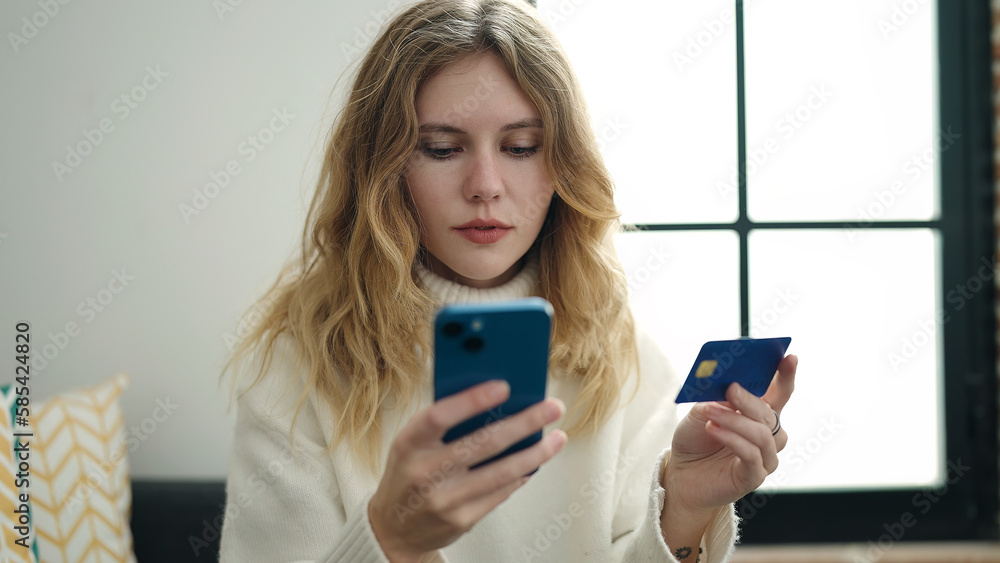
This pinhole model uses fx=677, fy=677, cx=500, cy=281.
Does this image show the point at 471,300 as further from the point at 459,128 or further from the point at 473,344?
the point at 473,344

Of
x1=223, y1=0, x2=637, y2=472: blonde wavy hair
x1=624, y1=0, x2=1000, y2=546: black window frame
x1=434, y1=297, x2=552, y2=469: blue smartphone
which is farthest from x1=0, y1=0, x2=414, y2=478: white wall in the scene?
x1=624, y1=0, x2=1000, y2=546: black window frame

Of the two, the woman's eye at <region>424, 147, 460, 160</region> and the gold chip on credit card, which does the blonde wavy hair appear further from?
the gold chip on credit card

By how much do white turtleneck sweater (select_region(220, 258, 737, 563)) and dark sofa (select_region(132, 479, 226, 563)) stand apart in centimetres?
49

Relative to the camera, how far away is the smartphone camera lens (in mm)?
636

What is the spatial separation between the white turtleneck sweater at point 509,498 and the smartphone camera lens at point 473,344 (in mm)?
546

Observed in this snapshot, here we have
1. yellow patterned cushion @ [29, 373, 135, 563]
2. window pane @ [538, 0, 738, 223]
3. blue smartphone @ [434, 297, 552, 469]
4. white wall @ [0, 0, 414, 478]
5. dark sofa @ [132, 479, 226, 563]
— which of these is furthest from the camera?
window pane @ [538, 0, 738, 223]

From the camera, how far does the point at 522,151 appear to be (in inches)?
44.3

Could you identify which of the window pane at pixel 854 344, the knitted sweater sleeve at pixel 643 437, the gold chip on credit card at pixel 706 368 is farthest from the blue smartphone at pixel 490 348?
the window pane at pixel 854 344

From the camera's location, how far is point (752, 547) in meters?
1.98

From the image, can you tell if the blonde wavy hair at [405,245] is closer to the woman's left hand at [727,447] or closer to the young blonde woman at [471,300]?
the young blonde woman at [471,300]

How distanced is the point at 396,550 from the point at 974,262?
200cm

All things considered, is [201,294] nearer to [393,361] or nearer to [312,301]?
[312,301]

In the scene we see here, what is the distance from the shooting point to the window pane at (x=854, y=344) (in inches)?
79.2

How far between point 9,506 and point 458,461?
1.19 m
